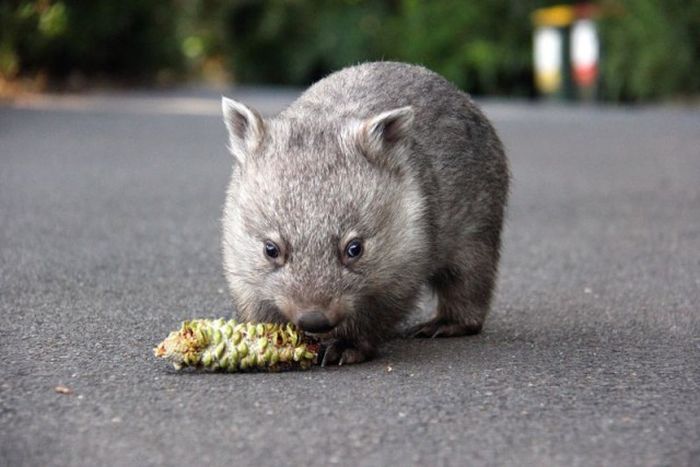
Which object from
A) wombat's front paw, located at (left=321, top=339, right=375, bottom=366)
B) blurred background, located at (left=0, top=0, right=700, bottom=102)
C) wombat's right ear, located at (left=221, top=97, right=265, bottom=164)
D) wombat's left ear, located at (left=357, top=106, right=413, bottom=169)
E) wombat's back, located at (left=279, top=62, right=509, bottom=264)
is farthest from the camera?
blurred background, located at (left=0, top=0, right=700, bottom=102)

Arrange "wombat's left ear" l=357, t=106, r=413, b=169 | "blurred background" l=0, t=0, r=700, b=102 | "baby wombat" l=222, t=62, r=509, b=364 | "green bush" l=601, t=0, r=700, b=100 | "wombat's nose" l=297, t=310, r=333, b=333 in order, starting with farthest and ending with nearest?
"blurred background" l=0, t=0, r=700, b=102 → "green bush" l=601, t=0, r=700, b=100 → "wombat's left ear" l=357, t=106, r=413, b=169 → "baby wombat" l=222, t=62, r=509, b=364 → "wombat's nose" l=297, t=310, r=333, b=333

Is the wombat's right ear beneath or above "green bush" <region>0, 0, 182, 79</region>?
above

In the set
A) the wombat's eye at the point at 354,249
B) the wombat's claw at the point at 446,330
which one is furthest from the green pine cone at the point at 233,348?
the wombat's claw at the point at 446,330

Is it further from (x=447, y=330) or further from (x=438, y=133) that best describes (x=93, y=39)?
(x=447, y=330)

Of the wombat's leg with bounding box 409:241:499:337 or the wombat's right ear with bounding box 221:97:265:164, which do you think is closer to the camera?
the wombat's right ear with bounding box 221:97:265:164

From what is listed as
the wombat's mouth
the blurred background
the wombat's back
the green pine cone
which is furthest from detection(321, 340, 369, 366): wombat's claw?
the blurred background

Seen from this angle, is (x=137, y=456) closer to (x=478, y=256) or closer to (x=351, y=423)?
(x=351, y=423)

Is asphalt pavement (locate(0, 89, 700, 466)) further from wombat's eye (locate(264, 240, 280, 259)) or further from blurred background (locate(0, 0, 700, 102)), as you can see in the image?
blurred background (locate(0, 0, 700, 102))

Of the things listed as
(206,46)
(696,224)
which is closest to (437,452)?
(696,224)

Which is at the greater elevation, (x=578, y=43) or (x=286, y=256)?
(x=286, y=256)
